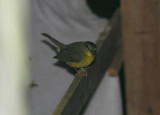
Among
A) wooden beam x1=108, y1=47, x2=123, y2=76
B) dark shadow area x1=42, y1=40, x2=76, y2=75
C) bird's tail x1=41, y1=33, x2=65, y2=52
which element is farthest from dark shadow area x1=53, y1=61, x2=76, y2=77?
wooden beam x1=108, y1=47, x2=123, y2=76

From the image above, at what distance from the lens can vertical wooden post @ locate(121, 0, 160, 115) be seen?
8.34ft

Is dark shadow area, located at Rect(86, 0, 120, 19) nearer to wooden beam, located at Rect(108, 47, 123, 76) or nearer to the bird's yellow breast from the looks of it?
wooden beam, located at Rect(108, 47, 123, 76)

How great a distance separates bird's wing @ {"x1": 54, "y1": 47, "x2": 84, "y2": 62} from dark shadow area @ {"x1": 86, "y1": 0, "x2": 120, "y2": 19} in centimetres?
99

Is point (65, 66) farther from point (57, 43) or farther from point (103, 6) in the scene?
point (103, 6)

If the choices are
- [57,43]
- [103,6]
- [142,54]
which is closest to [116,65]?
[57,43]

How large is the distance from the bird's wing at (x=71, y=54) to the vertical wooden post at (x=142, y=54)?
1.02 meters

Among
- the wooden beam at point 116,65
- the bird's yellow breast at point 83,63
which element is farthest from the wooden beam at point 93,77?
the bird's yellow breast at point 83,63

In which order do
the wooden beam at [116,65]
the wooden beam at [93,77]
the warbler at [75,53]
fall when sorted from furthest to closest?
the warbler at [75,53] < the wooden beam at [116,65] < the wooden beam at [93,77]

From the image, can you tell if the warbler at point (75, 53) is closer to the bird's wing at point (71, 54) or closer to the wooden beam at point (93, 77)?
the bird's wing at point (71, 54)

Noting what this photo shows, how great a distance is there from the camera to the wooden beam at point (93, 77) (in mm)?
2160

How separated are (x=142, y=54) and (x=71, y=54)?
1.32 m

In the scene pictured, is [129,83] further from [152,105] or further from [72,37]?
[72,37]

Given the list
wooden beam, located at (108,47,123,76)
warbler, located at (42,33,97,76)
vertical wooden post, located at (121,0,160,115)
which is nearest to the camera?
vertical wooden post, located at (121,0,160,115)

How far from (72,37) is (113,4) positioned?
163 centimetres
